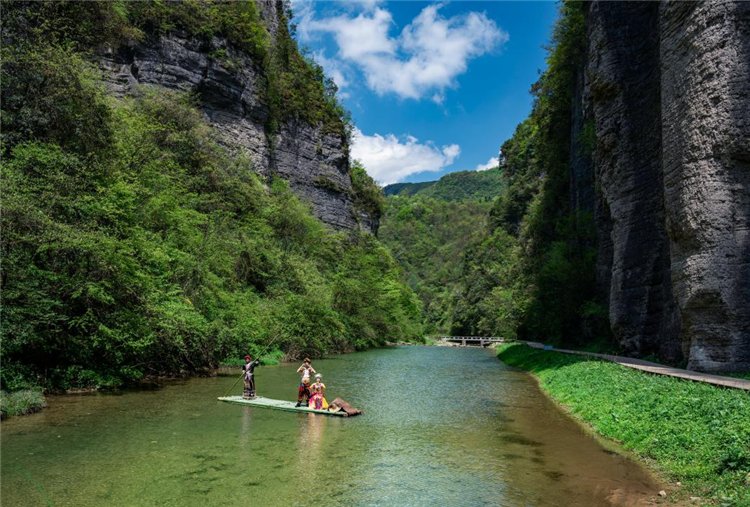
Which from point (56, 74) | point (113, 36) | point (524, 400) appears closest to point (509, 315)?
point (524, 400)

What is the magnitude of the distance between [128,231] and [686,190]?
64.1ft

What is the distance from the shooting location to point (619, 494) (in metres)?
8.63

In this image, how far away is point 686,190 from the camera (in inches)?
676

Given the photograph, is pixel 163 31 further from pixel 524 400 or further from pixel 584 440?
pixel 584 440

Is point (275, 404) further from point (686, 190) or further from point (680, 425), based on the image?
point (686, 190)

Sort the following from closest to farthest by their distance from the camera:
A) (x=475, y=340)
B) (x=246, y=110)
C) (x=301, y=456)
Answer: (x=301, y=456)
(x=246, y=110)
(x=475, y=340)

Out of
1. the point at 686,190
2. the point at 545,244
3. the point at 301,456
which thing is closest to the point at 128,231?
the point at 301,456

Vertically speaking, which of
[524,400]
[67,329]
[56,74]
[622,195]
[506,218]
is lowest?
[524,400]

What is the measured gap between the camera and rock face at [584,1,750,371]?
16.0 metres

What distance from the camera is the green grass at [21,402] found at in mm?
13031

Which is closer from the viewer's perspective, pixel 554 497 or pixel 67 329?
pixel 554 497

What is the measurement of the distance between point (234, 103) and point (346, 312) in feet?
66.3

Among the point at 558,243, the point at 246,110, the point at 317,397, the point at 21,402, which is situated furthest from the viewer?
the point at 246,110

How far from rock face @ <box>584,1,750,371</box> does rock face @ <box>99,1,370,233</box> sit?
28.2m
